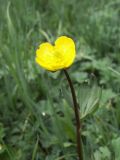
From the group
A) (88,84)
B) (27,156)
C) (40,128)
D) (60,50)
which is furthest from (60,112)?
(60,50)

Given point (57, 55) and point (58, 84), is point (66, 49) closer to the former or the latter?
point (57, 55)

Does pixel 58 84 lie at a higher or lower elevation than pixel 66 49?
lower

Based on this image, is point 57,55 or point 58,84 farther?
point 58,84

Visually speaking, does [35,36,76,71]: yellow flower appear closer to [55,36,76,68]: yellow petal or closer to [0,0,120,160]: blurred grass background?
[55,36,76,68]: yellow petal

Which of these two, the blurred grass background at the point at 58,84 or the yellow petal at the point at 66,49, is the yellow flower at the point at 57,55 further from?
the blurred grass background at the point at 58,84

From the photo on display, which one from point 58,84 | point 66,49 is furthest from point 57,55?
point 58,84

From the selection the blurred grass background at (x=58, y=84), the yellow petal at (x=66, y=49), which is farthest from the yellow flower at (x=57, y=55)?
the blurred grass background at (x=58, y=84)
